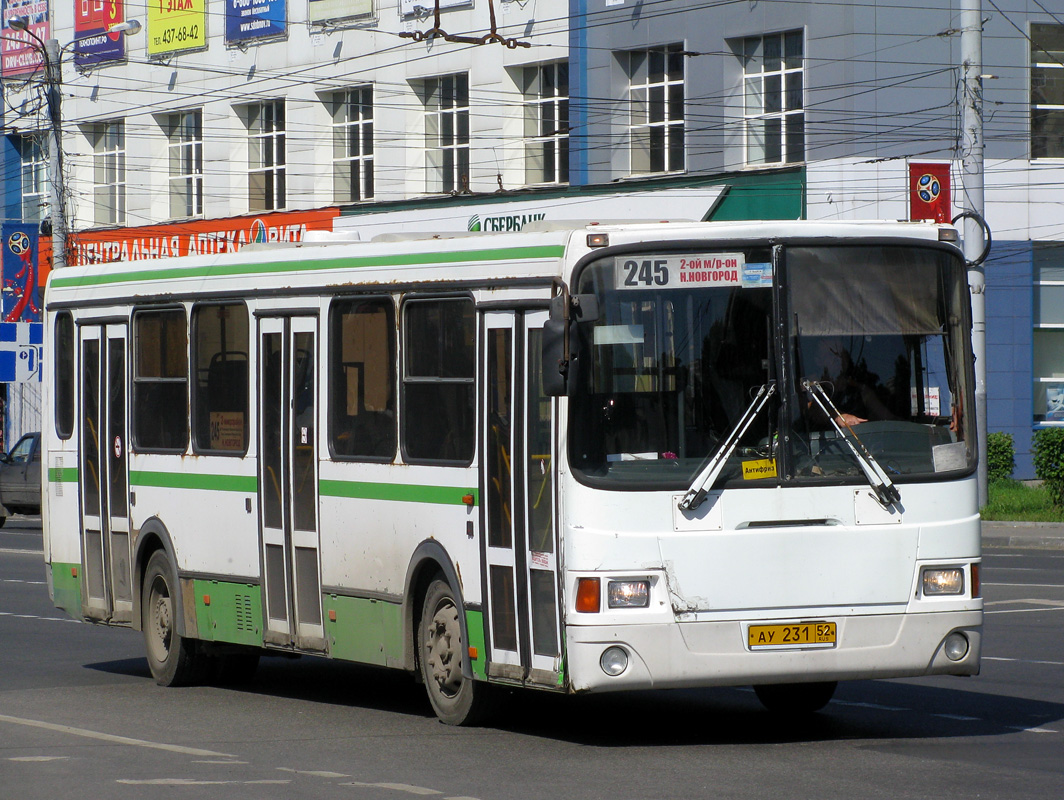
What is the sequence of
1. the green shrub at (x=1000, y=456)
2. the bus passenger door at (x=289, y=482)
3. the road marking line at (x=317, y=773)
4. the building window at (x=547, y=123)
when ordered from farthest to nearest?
the building window at (x=547, y=123) → the green shrub at (x=1000, y=456) → the bus passenger door at (x=289, y=482) → the road marking line at (x=317, y=773)

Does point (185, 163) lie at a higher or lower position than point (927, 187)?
higher

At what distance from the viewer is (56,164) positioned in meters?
39.4

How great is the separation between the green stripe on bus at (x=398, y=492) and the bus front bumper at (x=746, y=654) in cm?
124

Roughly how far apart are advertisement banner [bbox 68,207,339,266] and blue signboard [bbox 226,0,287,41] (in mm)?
4001

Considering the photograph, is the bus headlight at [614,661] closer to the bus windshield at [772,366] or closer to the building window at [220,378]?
the bus windshield at [772,366]

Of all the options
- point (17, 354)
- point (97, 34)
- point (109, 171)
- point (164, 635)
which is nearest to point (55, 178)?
point (17, 354)

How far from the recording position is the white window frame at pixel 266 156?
44406 millimetres

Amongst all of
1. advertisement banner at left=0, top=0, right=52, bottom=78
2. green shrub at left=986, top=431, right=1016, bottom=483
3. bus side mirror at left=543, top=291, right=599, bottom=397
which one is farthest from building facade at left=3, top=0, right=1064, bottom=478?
bus side mirror at left=543, top=291, right=599, bottom=397

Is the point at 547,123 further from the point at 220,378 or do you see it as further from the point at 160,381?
the point at 220,378

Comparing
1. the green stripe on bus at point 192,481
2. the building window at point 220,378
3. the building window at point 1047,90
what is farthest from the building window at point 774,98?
the building window at point 220,378

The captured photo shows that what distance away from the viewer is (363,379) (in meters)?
11.1

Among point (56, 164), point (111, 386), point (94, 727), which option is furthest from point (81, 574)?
point (56, 164)

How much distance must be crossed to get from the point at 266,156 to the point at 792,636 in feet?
121

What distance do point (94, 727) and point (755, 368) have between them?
410 centimetres
